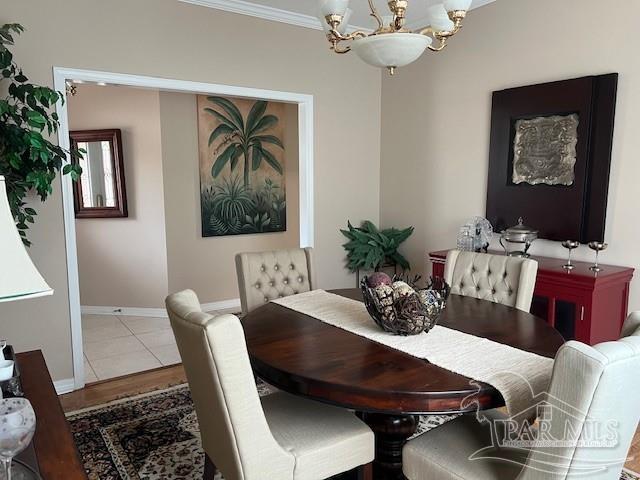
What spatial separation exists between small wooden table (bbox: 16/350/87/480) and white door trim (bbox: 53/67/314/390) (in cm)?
159

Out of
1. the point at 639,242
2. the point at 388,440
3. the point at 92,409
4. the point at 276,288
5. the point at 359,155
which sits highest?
the point at 359,155

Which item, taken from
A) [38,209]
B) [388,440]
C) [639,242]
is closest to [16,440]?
[388,440]

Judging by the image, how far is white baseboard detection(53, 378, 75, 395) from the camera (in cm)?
322

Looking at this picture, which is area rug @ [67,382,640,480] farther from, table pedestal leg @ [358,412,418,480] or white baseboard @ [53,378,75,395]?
table pedestal leg @ [358,412,418,480]

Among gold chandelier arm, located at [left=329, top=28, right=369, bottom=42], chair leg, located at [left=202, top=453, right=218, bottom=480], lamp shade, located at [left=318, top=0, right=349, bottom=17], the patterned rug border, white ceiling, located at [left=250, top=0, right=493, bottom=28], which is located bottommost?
the patterned rug border

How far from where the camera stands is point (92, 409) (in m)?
2.97

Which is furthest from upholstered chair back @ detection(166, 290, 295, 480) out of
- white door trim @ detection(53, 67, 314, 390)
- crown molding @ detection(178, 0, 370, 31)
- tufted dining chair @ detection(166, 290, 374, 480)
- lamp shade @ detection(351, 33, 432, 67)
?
crown molding @ detection(178, 0, 370, 31)

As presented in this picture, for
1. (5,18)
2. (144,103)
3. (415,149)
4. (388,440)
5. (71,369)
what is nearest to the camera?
(388,440)

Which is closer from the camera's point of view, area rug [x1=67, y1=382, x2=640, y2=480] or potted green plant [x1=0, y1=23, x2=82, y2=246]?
area rug [x1=67, y1=382, x2=640, y2=480]

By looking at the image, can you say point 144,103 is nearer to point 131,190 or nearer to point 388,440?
point 131,190

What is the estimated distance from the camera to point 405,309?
188 centimetres

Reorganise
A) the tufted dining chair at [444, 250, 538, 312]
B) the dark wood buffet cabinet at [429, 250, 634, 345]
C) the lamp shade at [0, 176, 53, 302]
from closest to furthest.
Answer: the lamp shade at [0, 176, 53, 302]
the tufted dining chair at [444, 250, 538, 312]
the dark wood buffet cabinet at [429, 250, 634, 345]

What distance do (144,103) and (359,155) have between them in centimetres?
218

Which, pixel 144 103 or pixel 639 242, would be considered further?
pixel 144 103
